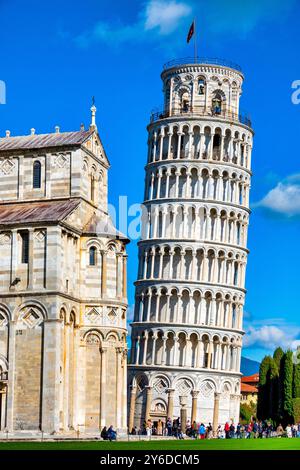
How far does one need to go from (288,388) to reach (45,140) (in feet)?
158

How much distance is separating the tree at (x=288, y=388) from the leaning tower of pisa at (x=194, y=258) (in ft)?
15.6

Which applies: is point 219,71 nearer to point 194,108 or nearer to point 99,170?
point 194,108

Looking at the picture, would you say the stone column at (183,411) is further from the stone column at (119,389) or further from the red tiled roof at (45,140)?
the red tiled roof at (45,140)

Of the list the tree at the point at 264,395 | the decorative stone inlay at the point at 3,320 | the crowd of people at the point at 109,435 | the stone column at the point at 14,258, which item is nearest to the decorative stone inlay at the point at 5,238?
the stone column at the point at 14,258

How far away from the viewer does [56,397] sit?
56406 mm

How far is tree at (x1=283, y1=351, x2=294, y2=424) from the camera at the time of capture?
10262cm

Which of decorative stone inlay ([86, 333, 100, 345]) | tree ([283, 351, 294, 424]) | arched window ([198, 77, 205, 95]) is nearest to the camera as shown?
decorative stone inlay ([86, 333, 100, 345])

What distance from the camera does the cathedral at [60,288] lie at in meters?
57.1

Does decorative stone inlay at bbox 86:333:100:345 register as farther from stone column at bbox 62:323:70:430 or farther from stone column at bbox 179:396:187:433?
stone column at bbox 179:396:187:433

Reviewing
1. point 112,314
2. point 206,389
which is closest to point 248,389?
point 206,389

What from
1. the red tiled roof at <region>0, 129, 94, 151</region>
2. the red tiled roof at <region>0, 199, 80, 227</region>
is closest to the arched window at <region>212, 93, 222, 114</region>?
the red tiled roof at <region>0, 129, 94, 151</region>

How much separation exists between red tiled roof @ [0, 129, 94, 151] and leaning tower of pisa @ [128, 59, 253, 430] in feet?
123
